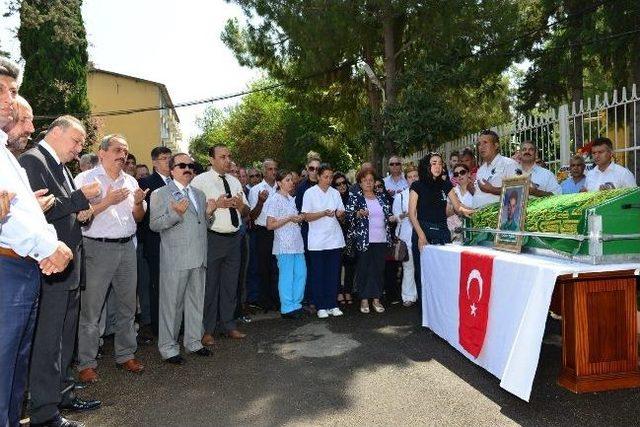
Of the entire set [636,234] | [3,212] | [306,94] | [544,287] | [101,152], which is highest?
[306,94]

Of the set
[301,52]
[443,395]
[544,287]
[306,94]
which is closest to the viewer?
[544,287]

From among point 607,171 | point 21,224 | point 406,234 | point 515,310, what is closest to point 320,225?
point 406,234

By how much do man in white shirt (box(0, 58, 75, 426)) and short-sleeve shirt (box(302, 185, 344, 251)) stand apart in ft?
14.9

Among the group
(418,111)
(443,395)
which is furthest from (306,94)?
(443,395)

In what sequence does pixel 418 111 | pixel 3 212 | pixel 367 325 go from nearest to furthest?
Answer: pixel 3 212 < pixel 367 325 < pixel 418 111

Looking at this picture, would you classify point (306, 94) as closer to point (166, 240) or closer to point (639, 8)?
point (639, 8)

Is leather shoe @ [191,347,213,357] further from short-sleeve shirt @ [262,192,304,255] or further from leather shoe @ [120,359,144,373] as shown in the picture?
short-sleeve shirt @ [262,192,304,255]

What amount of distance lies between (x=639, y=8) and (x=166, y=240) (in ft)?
44.7

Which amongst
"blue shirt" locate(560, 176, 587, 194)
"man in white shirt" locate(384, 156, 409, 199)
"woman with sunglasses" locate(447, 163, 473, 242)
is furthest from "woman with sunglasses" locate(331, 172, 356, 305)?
"blue shirt" locate(560, 176, 587, 194)

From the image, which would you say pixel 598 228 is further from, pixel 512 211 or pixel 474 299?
pixel 474 299

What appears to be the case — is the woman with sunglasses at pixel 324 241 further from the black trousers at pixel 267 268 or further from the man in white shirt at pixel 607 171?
the man in white shirt at pixel 607 171

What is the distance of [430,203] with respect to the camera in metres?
6.44

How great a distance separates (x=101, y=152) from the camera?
5.02 metres

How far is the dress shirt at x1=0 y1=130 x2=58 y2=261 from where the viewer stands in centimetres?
273
